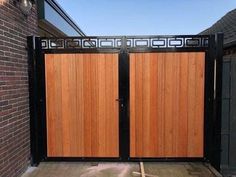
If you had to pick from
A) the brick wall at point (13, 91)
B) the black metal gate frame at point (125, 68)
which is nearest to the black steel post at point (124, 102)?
the black metal gate frame at point (125, 68)

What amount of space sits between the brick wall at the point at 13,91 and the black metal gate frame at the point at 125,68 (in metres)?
0.17

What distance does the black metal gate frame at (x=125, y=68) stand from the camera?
164 inches

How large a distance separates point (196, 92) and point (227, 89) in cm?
58

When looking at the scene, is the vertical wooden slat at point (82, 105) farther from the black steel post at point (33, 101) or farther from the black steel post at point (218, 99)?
the black steel post at point (218, 99)

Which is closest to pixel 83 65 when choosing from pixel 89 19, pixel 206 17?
pixel 89 19

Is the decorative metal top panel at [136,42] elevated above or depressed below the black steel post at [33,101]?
above

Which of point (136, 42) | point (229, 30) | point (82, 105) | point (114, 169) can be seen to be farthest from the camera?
point (229, 30)

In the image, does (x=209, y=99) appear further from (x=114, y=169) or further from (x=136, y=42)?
(x=114, y=169)

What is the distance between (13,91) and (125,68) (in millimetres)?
1767

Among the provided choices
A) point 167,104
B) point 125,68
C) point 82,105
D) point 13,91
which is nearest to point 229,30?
point 167,104

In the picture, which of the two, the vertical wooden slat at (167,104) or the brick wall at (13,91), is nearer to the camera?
the brick wall at (13,91)

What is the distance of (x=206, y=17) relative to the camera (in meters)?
14.2

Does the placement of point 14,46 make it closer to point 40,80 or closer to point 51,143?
point 40,80

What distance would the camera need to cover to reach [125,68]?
4.22m
